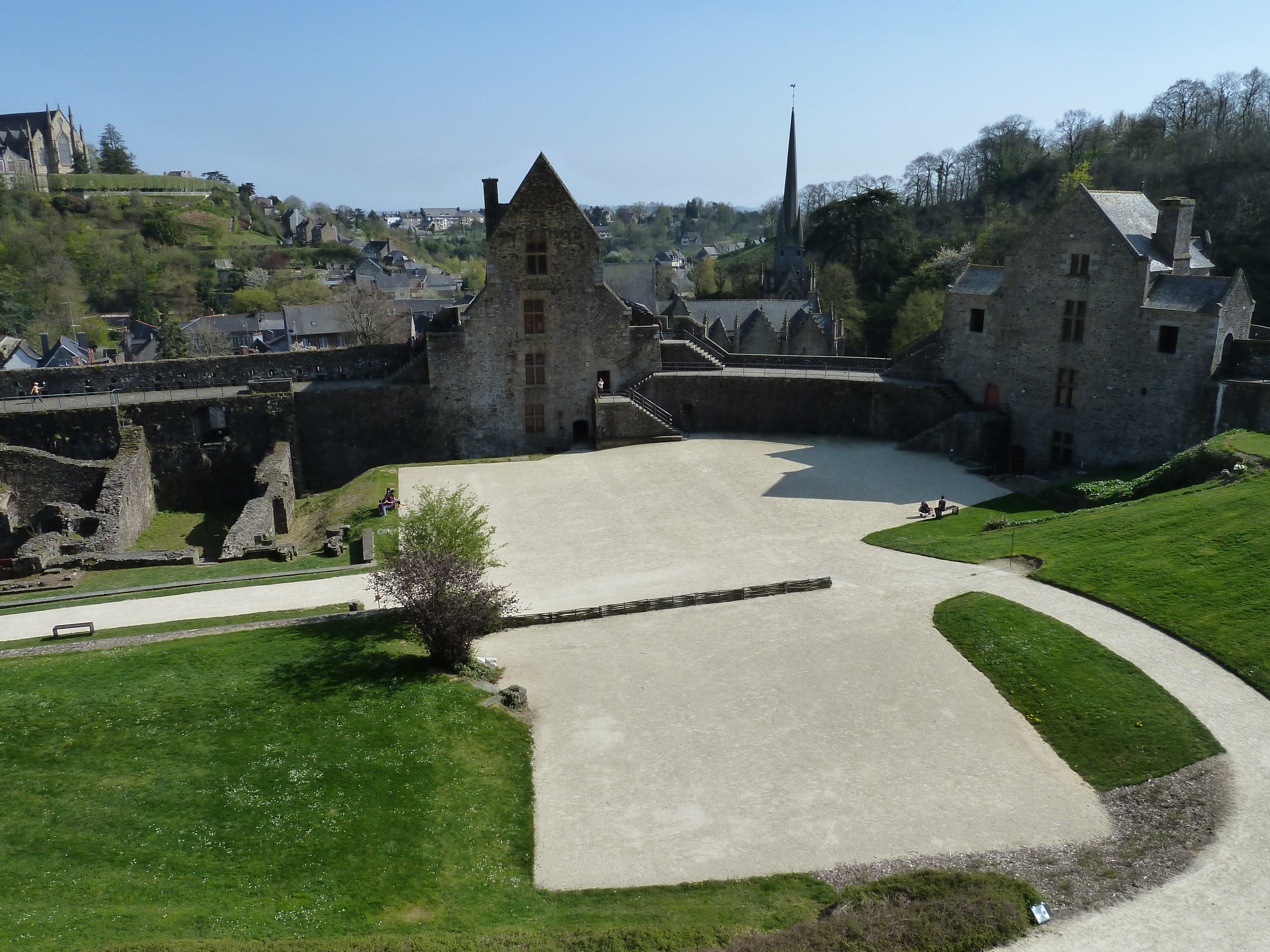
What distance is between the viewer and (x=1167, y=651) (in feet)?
59.4

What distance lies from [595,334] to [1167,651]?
25.1 meters

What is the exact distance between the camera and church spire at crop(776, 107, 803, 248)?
73.6m

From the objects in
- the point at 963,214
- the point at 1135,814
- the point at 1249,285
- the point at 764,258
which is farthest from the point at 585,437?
the point at 764,258

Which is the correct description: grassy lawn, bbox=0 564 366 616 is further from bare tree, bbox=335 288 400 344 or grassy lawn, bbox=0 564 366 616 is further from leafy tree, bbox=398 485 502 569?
bare tree, bbox=335 288 400 344

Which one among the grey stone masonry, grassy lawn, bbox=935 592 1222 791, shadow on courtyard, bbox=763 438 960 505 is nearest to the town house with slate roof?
shadow on courtyard, bbox=763 438 960 505

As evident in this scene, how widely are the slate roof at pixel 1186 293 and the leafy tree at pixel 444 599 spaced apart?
23.6m

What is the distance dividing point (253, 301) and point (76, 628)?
244ft

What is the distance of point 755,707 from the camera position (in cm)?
1700

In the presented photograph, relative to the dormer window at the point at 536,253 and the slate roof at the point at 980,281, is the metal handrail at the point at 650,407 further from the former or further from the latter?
the slate roof at the point at 980,281

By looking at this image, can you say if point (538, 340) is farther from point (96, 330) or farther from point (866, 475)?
point (96, 330)

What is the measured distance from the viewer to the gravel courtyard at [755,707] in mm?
13547

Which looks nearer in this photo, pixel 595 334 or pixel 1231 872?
pixel 1231 872

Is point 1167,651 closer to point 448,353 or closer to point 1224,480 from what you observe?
point 1224,480

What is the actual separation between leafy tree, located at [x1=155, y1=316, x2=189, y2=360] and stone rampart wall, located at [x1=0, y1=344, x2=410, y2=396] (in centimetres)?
2579
